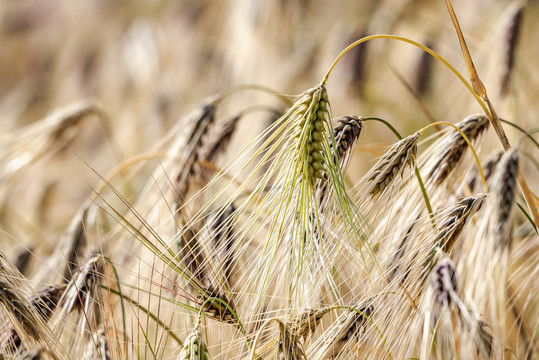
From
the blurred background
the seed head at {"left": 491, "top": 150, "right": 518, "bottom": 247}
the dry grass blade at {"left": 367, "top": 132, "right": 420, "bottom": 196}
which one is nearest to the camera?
the seed head at {"left": 491, "top": 150, "right": 518, "bottom": 247}

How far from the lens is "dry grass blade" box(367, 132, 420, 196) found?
1.53 ft

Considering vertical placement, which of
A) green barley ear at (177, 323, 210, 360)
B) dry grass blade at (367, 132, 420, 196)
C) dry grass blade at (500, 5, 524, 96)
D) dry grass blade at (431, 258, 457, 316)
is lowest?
green barley ear at (177, 323, 210, 360)

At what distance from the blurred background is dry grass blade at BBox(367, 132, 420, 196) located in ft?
0.82

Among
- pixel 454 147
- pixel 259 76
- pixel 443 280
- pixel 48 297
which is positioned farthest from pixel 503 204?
pixel 259 76

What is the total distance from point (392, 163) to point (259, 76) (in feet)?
3.41

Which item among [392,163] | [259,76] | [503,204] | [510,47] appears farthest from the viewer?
[259,76]

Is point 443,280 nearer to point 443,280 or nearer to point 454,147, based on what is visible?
point 443,280

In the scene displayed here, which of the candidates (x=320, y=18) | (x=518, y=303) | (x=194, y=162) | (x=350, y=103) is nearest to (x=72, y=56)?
(x=320, y=18)

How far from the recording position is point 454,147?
560 mm

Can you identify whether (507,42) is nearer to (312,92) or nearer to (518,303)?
(518,303)

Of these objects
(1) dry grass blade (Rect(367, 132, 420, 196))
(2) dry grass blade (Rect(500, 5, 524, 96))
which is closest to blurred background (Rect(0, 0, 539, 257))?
(2) dry grass blade (Rect(500, 5, 524, 96))

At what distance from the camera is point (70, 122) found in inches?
39.5

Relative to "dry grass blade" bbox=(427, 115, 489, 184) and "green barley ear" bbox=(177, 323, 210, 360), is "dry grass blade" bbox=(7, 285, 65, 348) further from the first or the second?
"dry grass blade" bbox=(427, 115, 489, 184)

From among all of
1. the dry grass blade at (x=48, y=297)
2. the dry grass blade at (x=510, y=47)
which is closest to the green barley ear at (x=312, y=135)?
the dry grass blade at (x=48, y=297)
